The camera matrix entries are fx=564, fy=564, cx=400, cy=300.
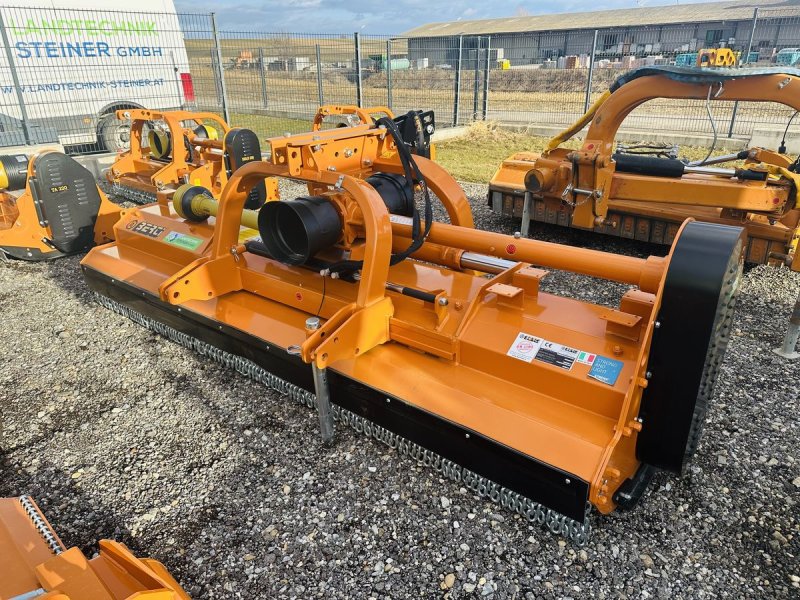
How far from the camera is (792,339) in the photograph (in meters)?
4.06

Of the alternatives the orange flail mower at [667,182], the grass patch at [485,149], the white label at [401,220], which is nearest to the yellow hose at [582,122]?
the orange flail mower at [667,182]

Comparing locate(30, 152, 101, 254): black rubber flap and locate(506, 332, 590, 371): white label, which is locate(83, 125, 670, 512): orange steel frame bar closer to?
locate(506, 332, 590, 371): white label

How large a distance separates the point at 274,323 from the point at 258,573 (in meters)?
1.59

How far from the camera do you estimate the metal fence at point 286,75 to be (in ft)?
30.3

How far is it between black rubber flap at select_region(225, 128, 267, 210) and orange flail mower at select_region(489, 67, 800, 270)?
128 inches

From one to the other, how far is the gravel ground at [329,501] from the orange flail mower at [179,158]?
3700mm

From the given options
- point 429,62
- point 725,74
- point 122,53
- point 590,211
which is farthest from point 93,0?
point 725,74

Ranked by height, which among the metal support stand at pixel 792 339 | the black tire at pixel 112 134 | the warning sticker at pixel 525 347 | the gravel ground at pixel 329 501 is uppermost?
the black tire at pixel 112 134

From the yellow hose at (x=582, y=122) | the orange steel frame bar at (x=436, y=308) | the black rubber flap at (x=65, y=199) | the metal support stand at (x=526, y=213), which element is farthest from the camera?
the metal support stand at (x=526, y=213)

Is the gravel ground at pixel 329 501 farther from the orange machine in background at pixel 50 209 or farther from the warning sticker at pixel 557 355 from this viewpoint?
the orange machine in background at pixel 50 209

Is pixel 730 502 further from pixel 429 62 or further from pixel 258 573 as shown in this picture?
pixel 429 62

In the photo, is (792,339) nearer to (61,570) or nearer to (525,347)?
(525,347)

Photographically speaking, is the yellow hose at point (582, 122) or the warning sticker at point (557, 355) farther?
the yellow hose at point (582, 122)

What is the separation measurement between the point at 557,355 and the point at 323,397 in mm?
1270
